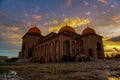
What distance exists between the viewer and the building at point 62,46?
29022mm

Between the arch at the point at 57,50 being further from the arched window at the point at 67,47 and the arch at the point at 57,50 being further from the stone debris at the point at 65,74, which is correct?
the stone debris at the point at 65,74

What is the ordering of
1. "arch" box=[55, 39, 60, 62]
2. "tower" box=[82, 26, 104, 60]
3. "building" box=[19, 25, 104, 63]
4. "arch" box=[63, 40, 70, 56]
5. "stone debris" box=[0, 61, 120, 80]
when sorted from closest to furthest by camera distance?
"stone debris" box=[0, 61, 120, 80]
"arch" box=[55, 39, 60, 62]
"building" box=[19, 25, 104, 63]
"arch" box=[63, 40, 70, 56]
"tower" box=[82, 26, 104, 60]

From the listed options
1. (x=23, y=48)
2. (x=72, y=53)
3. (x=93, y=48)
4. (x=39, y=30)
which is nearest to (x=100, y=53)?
(x=93, y=48)

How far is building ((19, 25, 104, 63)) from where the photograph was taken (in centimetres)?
2902

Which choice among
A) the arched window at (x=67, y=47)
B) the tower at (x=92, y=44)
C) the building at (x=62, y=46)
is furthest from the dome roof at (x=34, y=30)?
the tower at (x=92, y=44)

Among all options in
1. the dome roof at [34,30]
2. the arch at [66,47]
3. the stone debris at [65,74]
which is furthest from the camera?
the dome roof at [34,30]

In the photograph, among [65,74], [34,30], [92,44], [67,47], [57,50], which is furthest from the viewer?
[34,30]

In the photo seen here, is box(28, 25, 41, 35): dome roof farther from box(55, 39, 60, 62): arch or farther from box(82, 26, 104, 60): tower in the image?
box(82, 26, 104, 60): tower

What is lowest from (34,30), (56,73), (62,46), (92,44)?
(56,73)

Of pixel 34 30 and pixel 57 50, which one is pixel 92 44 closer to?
pixel 57 50

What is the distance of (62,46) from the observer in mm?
28500

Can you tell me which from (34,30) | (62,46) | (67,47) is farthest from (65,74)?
(34,30)

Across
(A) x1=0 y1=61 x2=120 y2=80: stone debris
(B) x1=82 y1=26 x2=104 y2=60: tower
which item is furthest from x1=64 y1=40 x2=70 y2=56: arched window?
(A) x1=0 y1=61 x2=120 y2=80: stone debris

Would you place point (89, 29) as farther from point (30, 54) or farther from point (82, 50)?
point (30, 54)
